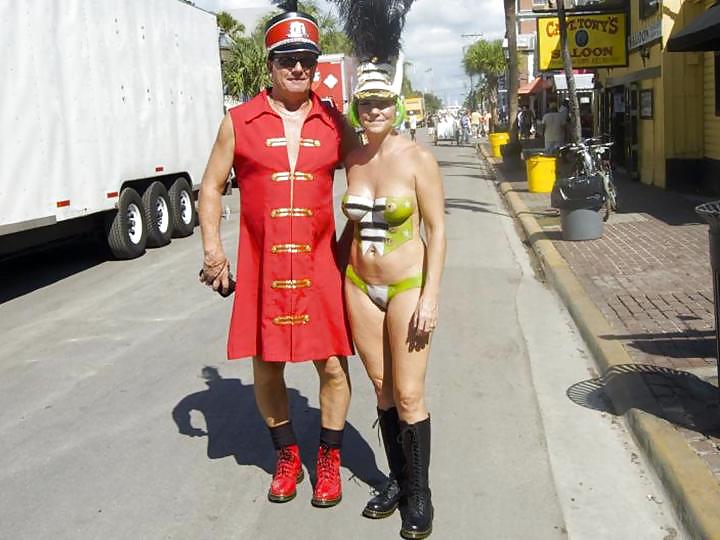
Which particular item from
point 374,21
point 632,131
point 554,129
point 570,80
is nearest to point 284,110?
point 570,80

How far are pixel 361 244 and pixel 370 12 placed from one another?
2027 cm

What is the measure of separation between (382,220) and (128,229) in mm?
9005

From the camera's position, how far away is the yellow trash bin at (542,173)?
1789 cm

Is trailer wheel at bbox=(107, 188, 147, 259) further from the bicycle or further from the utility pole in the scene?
the utility pole

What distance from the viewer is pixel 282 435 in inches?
166

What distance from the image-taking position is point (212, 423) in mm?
5367

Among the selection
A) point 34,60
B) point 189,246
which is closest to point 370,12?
point 189,246

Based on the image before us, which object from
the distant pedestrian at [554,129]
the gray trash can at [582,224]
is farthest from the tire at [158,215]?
the distant pedestrian at [554,129]

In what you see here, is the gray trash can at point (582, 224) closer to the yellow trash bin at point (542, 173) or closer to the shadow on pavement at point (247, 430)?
the shadow on pavement at point (247, 430)

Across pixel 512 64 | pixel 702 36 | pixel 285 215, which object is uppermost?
pixel 512 64

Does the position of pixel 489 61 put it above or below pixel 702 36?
above

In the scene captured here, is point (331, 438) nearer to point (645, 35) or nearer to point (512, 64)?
point (645, 35)

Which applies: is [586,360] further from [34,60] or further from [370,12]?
[370,12]

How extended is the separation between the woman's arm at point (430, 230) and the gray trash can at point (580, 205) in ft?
24.7
